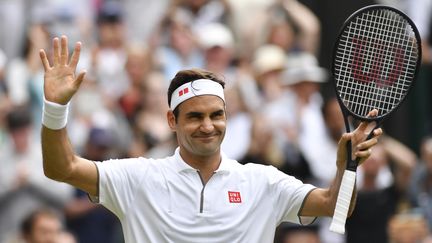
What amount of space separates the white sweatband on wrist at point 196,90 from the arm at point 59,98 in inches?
26.9

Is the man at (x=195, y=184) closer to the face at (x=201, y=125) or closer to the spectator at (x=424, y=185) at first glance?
the face at (x=201, y=125)

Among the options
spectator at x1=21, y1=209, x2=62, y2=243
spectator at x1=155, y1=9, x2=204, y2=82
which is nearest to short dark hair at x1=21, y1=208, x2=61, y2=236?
spectator at x1=21, y1=209, x2=62, y2=243

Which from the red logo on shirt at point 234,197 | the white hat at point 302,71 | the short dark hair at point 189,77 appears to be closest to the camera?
the red logo on shirt at point 234,197

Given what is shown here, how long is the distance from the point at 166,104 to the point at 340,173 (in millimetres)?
6079

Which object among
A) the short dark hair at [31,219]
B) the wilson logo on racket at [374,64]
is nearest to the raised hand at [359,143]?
the wilson logo on racket at [374,64]

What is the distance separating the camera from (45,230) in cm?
1185

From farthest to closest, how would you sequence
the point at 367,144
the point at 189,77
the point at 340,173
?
the point at 189,77 → the point at 340,173 → the point at 367,144

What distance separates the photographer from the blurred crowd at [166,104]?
40.7ft

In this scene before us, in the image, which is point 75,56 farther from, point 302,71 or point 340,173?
point 302,71

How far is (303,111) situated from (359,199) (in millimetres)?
1680

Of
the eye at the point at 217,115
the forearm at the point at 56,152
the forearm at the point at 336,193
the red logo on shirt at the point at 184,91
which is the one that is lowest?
the forearm at the point at 336,193

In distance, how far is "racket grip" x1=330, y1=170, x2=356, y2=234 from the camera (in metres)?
7.50

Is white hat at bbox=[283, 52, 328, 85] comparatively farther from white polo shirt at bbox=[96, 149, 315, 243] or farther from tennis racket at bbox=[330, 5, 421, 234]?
white polo shirt at bbox=[96, 149, 315, 243]

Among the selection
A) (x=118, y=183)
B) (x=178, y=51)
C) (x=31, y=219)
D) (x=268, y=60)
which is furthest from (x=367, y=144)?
(x=178, y=51)
